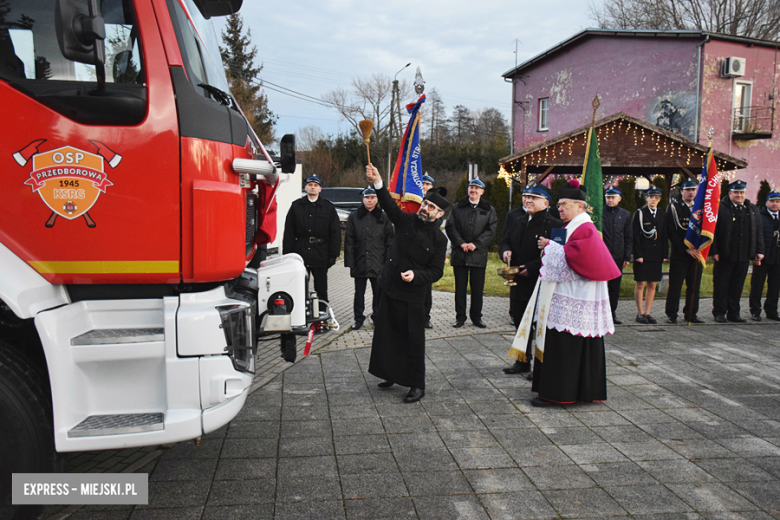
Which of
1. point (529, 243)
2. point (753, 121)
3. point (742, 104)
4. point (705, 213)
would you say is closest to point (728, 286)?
point (705, 213)

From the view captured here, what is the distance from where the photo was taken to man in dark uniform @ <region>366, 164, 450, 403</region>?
16.3 ft

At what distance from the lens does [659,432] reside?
4332 mm

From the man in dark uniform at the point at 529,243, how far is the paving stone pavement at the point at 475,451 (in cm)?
70

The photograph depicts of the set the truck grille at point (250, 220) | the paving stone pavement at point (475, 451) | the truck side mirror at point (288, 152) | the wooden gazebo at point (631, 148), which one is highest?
the wooden gazebo at point (631, 148)

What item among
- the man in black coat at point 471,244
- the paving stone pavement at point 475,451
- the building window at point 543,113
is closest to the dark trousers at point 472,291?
the man in black coat at point 471,244

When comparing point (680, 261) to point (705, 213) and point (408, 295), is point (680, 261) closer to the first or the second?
point (705, 213)

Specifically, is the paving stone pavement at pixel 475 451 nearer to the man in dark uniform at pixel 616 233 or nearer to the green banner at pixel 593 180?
the green banner at pixel 593 180

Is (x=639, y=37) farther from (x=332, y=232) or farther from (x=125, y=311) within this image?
(x=125, y=311)

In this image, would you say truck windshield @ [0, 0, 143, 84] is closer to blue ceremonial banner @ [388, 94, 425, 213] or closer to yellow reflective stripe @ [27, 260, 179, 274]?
yellow reflective stripe @ [27, 260, 179, 274]

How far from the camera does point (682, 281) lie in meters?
8.76

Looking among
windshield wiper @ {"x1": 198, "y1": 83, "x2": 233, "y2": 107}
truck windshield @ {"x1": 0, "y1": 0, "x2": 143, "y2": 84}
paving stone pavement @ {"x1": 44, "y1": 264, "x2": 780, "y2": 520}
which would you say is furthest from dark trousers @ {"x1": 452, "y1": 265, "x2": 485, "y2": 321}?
truck windshield @ {"x1": 0, "y1": 0, "x2": 143, "y2": 84}

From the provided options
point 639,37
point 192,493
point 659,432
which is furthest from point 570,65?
point 192,493

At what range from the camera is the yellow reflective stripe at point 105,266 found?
8.58ft

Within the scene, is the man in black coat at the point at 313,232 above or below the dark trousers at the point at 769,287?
above
